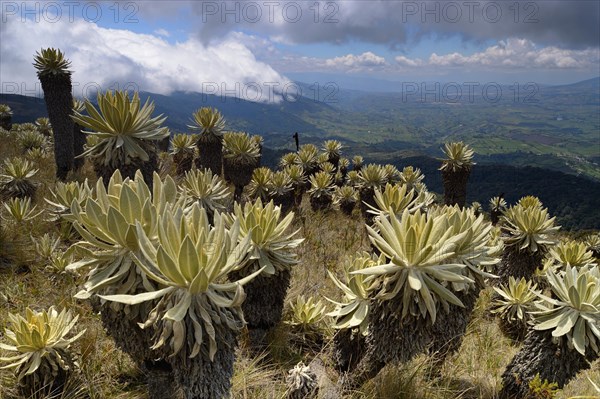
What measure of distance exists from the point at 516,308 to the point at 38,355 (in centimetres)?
560

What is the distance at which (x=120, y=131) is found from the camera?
4141mm

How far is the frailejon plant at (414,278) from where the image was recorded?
2.52 metres

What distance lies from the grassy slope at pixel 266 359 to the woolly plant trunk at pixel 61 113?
3033mm

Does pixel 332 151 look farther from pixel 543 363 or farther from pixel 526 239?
pixel 543 363

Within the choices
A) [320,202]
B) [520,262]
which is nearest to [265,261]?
[520,262]

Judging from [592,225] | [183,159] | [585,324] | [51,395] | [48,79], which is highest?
[48,79]

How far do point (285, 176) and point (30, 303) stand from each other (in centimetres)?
538

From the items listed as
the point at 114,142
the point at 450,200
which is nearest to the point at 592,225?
the point at 450,200

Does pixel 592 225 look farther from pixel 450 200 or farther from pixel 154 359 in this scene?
pixel 154 359

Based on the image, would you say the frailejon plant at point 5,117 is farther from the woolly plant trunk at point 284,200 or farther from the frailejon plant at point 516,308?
the frailejon plant at point 516,308

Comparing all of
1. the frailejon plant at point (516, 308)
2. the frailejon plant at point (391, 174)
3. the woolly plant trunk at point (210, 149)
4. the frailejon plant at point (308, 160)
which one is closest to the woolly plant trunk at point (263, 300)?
the frailejon plant at point (516, 308)

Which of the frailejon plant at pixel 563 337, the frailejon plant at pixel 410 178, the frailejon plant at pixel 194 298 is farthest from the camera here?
the frailejon plant at pixel 410 178

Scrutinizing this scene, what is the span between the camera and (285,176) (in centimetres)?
841

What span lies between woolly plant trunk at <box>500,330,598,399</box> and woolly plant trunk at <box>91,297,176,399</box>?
10.0 ft
